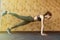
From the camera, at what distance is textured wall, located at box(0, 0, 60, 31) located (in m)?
1.72

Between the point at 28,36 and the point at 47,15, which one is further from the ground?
the point at 47,15

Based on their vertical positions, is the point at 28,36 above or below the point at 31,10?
below

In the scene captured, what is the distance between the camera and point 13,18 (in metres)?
1.73

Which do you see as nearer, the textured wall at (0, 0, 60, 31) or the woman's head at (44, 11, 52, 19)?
the woman's head at (44, 11, 52, 19)

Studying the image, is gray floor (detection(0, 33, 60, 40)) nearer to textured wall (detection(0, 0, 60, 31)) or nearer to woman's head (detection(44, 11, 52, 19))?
textured wall (detection(0, 0, 60, 31))

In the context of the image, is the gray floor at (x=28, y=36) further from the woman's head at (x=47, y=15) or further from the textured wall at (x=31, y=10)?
the woman's head at (x=47, y=15)

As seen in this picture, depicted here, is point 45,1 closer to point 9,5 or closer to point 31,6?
point 31,6

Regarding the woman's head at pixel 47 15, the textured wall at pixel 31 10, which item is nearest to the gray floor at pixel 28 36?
the textured wall at pixel 31 10

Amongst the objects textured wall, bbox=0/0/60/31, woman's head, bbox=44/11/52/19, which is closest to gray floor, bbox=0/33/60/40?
textured wall, bbox=0/0/60/31

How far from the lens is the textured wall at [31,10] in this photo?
1716 millimetres

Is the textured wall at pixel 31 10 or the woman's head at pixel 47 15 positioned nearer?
the woman's head at pixel 47 15

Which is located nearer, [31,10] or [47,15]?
[47,15]

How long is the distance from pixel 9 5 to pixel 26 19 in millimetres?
258

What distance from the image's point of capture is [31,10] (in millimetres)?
1757
